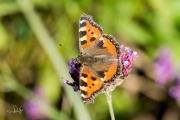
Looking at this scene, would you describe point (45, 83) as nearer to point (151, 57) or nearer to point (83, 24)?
point (151, 57)

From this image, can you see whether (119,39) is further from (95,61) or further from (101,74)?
(101,74)

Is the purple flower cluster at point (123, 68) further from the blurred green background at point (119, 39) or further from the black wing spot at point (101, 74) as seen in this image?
the blurred green background at point (119, 39)

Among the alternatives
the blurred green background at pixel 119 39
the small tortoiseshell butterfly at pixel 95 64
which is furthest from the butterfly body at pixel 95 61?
the blurred green background at pixel 119 39

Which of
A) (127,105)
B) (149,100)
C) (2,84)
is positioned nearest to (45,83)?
(2,84)

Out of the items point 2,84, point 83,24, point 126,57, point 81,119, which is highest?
point 2,84

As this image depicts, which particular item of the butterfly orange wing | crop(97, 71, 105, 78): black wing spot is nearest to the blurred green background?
the butterfly orange wing

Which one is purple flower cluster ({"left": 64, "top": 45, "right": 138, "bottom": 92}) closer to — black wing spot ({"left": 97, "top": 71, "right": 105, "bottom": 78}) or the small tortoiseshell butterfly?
the small tortoiseshell butterfly
